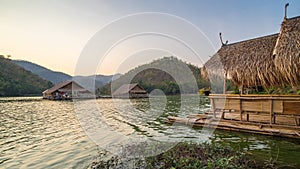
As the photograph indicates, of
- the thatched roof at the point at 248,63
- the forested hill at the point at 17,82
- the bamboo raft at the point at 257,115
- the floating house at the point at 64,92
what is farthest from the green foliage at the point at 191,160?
the forested hill at the point at 17,82

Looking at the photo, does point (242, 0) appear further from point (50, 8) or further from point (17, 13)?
point (17, 13)

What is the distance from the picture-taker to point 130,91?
36375mm

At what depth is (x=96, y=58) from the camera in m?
4.68

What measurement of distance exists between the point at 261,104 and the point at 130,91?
31.6 meters

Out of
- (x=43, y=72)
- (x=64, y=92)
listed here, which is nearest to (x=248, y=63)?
(x=64, y=92)

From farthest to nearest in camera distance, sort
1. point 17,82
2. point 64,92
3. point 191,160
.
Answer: point 17,82
point 64,92
point 191,160

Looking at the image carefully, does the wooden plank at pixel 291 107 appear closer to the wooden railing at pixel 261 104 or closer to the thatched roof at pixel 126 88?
the wooden railing at pixel 261 104

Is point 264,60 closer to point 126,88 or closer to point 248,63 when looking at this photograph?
point 248,63

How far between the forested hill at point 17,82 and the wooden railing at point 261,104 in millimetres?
47555

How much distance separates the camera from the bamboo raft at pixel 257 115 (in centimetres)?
509

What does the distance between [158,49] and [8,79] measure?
50.4 metres

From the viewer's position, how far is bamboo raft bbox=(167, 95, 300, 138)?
16.7ft

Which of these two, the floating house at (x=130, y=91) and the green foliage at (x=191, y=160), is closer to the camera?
the green foliage at (x=191, y=160)

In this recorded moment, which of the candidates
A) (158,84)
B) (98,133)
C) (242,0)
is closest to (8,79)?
(158,84)
